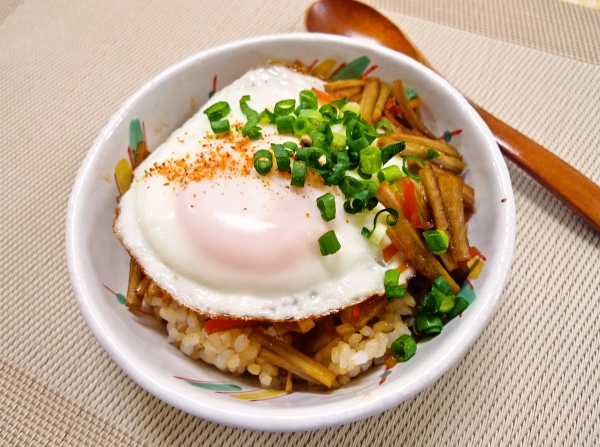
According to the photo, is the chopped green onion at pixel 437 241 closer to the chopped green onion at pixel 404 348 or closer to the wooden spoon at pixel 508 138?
the chopped green onion at pixel 404 348

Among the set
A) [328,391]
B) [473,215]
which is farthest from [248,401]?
[473,215]

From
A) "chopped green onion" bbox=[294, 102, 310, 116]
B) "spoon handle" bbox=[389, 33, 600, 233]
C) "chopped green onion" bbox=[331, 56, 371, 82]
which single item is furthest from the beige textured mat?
"chopped green onion" bbox=[294, 102, 310, 116]

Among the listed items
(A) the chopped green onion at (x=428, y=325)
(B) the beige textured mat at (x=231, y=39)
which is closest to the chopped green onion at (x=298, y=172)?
(A) the chopped green onion at (x=428, y=325)

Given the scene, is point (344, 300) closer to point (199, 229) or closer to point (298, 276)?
point (298, 276)

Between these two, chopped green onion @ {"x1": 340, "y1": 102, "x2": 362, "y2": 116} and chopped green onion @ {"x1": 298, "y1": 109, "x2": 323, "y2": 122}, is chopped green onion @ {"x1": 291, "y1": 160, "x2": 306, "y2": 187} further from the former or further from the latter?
chopped green onion @ {"x1": 340, "y1": 102, "x2": 362, "y2": 116}

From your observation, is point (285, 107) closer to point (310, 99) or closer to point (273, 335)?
point (310, 99)
